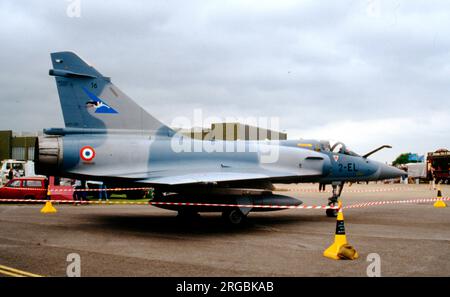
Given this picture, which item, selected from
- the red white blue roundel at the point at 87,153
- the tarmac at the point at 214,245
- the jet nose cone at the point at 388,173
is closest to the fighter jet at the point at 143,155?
the red white blue roundel at the point at 87,153

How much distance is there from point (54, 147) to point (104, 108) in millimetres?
1784

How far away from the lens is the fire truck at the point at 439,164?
4344 cm

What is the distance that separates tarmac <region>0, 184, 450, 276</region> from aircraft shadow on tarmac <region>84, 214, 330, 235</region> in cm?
3

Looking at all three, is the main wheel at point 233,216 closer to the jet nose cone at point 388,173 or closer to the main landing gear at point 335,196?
the main landing gear at point 335,196

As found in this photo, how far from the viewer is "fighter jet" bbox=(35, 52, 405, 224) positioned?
436 inches

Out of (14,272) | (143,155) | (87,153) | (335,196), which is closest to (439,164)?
(335,196)

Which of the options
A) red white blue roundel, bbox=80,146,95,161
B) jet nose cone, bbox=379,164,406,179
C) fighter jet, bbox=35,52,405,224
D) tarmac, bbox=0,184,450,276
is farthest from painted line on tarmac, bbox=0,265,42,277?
jet nose cone, bbox=379,164,406,179

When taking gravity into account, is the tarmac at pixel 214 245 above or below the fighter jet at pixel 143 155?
below

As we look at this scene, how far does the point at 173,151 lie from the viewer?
1213 cm

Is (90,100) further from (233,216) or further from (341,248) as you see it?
(341,248)

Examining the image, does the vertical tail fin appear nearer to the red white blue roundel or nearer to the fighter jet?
the fighter jet

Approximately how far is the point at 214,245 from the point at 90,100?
18.5 feet

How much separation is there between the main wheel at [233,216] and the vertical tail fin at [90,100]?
345cm
